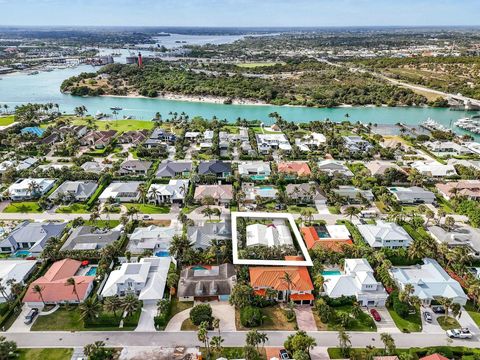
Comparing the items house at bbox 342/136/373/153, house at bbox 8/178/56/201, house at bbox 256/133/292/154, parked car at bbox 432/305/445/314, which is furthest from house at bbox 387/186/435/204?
house at bbox 8/178/56/201

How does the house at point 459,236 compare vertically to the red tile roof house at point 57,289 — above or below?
below

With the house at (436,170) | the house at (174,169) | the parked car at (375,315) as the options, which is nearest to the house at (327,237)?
the parked car at (375,315)

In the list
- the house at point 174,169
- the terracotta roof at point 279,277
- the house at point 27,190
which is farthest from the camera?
the house at point 174,169

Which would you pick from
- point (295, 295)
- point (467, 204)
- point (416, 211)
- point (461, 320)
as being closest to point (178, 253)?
point (295, 295)

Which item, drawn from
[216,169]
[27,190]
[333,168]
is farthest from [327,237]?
[27,190]

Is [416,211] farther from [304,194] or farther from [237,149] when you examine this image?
[237,149]

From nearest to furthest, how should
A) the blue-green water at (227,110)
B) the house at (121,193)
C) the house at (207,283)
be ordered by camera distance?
the house at (207,283) < the house at (121,193) < the blue-green water at (227,110)

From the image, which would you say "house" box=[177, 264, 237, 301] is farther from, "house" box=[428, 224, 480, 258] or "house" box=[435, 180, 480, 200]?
"house" box=[435, 180, 480, 200]

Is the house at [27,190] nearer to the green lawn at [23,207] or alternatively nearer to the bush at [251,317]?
the green lawn at [23,207]
